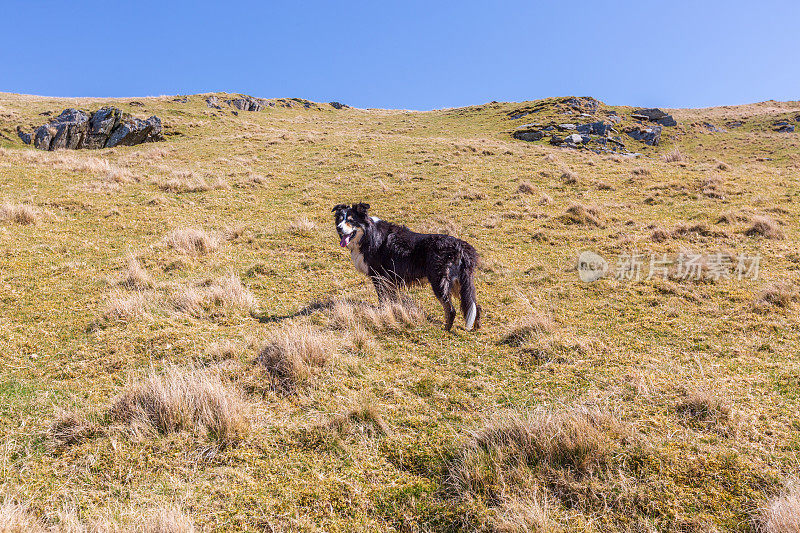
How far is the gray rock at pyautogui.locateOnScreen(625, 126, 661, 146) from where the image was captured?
126 ft

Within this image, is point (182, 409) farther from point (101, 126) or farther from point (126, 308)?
point (101, 126)

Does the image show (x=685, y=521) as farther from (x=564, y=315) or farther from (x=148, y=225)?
(x=148, y=225)

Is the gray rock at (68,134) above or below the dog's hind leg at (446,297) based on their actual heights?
above

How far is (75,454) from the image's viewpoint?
3.38 metres

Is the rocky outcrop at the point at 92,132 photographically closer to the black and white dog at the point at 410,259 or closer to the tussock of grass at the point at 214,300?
the tussock of grass at the point at 214,300

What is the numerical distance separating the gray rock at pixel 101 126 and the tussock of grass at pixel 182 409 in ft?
115

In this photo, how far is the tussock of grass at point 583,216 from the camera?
1282cm

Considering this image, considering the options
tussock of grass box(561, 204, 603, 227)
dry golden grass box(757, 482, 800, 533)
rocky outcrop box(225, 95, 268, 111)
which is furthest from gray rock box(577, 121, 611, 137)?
rocky outcrop box(225, 95, 268, 111)

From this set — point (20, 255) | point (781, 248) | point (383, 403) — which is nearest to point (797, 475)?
point (383, 403)

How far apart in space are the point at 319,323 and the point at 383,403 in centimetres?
252

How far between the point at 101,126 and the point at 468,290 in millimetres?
36898

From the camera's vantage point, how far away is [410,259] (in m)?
6.85

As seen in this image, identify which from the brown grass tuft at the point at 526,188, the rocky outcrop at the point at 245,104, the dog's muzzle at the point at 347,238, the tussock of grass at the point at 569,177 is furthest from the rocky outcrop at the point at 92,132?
the tussock of grass at the point at 569,177

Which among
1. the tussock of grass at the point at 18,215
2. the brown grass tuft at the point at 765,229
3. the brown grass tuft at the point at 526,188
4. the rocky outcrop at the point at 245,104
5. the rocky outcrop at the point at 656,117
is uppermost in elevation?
the rocky outcrop at the point at 245,104
